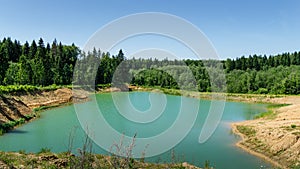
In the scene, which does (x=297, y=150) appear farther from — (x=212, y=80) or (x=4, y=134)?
(x=212, y=80)

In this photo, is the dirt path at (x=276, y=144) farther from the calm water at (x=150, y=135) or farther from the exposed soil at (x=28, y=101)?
the exposed soil at (x=28, y=101)

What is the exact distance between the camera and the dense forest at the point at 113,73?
→ 150 ft

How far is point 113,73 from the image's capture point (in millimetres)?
64312

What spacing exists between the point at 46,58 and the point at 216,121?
33054 millimetres

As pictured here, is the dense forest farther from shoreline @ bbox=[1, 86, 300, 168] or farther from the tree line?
shoreline @ bbox=[1, 86, 300, 168]

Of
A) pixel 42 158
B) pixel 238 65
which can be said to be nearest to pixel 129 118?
pixel 42 158

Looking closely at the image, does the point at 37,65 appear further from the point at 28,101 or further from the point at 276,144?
the point at 276,144

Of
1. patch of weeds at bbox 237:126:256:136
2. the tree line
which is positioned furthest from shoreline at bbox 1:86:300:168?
the tree line

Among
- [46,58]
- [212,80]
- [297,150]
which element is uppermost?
[46,58]

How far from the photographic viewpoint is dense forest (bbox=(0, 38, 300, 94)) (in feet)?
150

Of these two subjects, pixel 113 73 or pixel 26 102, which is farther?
pixel 113 73

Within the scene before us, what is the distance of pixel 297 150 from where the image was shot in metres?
14.0

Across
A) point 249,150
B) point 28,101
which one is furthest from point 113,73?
point 249,150

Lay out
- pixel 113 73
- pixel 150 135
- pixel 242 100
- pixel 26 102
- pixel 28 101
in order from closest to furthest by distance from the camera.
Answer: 1. pixel 150 135
2. pixel 26 102
3. pixel 28 101
4. pixel 242 100
5. pixel 113 73
